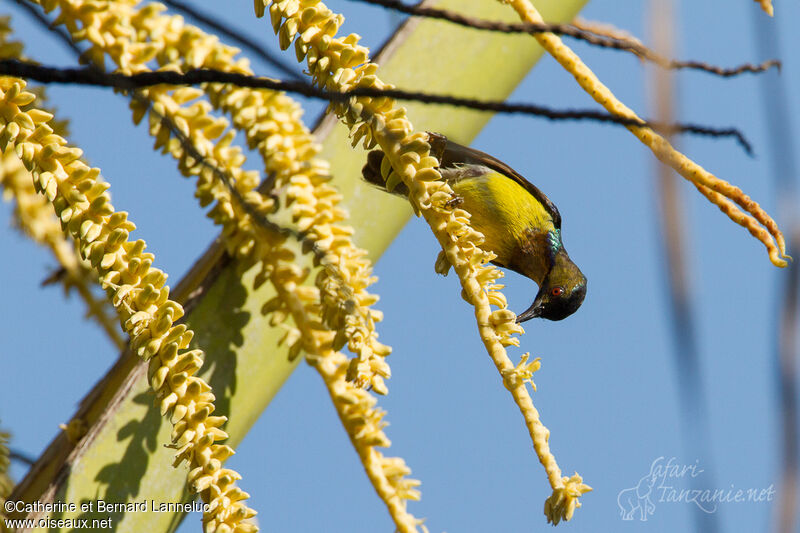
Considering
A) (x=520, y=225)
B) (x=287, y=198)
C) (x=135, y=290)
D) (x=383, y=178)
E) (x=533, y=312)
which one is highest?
(x=520, y=225)

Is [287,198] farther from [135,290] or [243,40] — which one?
[243,40]

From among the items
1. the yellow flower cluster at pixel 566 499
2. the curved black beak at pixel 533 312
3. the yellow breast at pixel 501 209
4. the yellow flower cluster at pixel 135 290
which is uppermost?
the yellow breast at pixel 501 209

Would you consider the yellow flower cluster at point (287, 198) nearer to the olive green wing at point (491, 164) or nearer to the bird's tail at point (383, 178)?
the bird's tail at point (383, 178)

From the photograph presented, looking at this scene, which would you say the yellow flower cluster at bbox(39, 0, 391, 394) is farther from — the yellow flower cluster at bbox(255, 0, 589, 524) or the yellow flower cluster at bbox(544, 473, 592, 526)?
the yellow flower cluster at bbox(544, 473, 592, 526)

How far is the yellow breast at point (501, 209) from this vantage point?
3025 mm

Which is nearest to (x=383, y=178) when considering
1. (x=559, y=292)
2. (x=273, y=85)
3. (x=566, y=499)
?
(x=566, y=499)

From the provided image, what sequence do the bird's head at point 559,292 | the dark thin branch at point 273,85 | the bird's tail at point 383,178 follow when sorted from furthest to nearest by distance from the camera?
the bird's head at point 559,292
the bird's tail at point 383,178
the dark thin branch at point 273,85

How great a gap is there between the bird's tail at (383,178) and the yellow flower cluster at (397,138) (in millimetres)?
90

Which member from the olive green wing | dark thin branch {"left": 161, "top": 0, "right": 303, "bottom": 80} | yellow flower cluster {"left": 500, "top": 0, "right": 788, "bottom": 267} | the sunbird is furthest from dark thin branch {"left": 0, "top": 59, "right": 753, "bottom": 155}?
the sunbird

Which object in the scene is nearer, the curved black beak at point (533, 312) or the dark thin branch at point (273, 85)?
the dark thin branch at point (273, 85)

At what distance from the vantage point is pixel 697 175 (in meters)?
1.08

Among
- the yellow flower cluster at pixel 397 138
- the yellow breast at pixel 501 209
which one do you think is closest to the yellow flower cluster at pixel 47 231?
the yellow flower cluster at pixel 397 138

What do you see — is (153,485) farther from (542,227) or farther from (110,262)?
(542,227)

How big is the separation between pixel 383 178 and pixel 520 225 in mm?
1790
